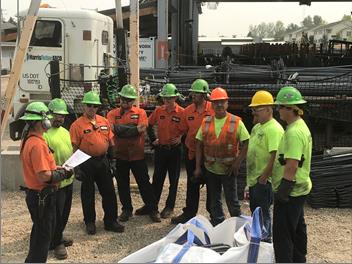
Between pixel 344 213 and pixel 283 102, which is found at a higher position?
pixel 283 102

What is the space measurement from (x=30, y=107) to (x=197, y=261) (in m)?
2.10

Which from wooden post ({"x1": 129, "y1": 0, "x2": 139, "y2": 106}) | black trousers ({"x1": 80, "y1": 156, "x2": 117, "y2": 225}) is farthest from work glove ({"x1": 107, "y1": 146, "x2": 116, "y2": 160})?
wooden post ({"x1": 129, "y1": 0, "x2": 139, "y2": 106})

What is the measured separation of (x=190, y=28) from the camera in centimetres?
1853

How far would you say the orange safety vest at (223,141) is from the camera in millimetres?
5227

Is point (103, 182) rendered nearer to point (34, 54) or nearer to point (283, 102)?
point (283, 102)

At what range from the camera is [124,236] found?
5.80m

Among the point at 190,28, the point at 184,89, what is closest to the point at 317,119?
the point at 184,89

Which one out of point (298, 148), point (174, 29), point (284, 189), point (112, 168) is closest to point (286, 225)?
point (284, 189)

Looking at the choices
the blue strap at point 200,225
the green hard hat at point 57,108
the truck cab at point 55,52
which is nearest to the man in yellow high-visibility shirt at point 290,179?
the blue strap at point 200,225

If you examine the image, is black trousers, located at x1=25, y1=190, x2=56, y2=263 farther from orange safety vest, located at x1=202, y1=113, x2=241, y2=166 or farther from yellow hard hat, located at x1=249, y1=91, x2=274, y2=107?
yellow hard hat, located at x1=249, y1=91, x2=274, y2=107

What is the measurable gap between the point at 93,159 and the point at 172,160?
1.19 metres

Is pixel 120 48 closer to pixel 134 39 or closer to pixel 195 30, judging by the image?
pixel 134 39

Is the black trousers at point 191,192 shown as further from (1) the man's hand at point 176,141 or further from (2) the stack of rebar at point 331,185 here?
(2) the stack of rebar at point 331,185

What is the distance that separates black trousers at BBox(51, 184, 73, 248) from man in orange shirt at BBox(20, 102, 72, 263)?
50cm
